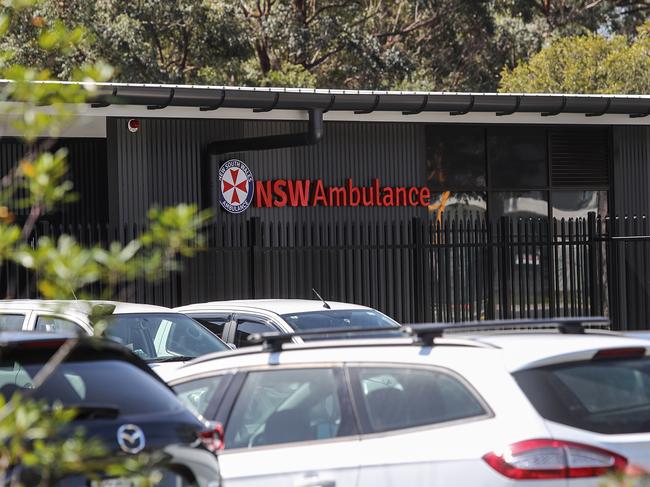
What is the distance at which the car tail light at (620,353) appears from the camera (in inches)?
196

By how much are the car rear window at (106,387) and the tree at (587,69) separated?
28.3 m

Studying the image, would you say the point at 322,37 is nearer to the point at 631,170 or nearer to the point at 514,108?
the point at 631,170

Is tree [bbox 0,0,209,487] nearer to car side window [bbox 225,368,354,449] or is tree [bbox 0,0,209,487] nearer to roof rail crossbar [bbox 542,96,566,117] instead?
car side window [bbox 225,368,354,449]

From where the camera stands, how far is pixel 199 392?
20.0ft

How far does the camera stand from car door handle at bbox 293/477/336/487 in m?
4.94

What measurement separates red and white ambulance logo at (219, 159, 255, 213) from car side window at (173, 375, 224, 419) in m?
10.6

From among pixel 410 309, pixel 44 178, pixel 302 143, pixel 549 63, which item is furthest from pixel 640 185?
pixel 44 178

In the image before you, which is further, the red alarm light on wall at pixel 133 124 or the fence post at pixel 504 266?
the fence post at pixel 504 266

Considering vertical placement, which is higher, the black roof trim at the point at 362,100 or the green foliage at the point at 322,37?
the green foliage at the point at 322,37

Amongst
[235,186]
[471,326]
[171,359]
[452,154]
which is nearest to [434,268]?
[452,154]

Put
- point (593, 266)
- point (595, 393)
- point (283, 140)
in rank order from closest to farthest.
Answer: point (595, 393) < point (283, 140) < point (593, 266)

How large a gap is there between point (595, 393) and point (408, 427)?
0.82 metres

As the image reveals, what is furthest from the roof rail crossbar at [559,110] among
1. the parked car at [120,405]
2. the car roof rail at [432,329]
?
the parked car at [120,405]

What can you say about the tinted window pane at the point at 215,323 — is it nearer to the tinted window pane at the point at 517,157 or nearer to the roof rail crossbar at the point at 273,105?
the roof rail crossbar at the point at 273,105
